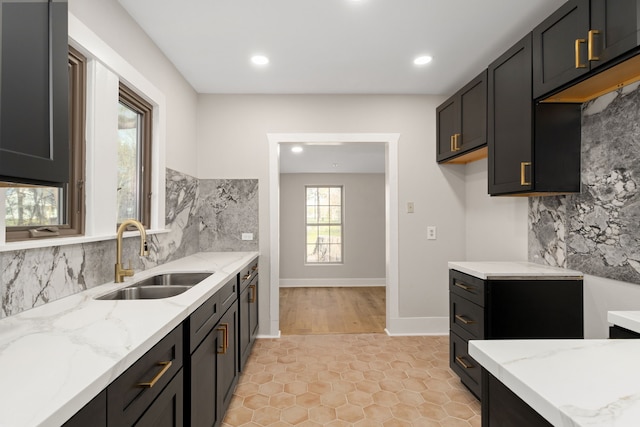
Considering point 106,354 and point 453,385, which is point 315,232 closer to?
point 453,385

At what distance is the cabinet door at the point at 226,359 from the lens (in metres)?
1.84

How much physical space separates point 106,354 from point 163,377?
34 centimetres

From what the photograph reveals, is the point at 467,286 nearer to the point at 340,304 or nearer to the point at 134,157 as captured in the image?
the point at 134,157

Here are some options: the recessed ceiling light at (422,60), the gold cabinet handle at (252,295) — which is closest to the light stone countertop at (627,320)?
the recessed ceiling light at (422,60)

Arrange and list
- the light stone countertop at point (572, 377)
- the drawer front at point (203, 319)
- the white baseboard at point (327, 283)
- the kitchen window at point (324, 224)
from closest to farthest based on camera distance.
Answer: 1. the light stone countertop at point (572, 377)
2. the drawer front at point (203, 319)
3. the white baseboard at point (327, 283)
4. the kitchen window at point (324, 224)

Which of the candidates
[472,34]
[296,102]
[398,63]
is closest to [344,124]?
[296,102]

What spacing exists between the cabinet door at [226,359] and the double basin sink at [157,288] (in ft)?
0.98

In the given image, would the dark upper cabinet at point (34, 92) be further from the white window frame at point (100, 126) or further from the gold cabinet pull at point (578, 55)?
the gold cabinet pull at point (578, 55)

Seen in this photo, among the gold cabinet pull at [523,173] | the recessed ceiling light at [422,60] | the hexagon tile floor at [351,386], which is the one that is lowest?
the hexagon tile floor at [351,386]

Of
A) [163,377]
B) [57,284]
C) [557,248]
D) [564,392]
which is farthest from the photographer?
[557,248]

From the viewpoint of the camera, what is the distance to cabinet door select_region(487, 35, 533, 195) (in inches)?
81.4

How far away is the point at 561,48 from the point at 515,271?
A: 131 cm

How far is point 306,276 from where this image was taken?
21.4 ft

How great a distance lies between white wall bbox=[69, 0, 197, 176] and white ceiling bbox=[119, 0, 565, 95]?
8cm
